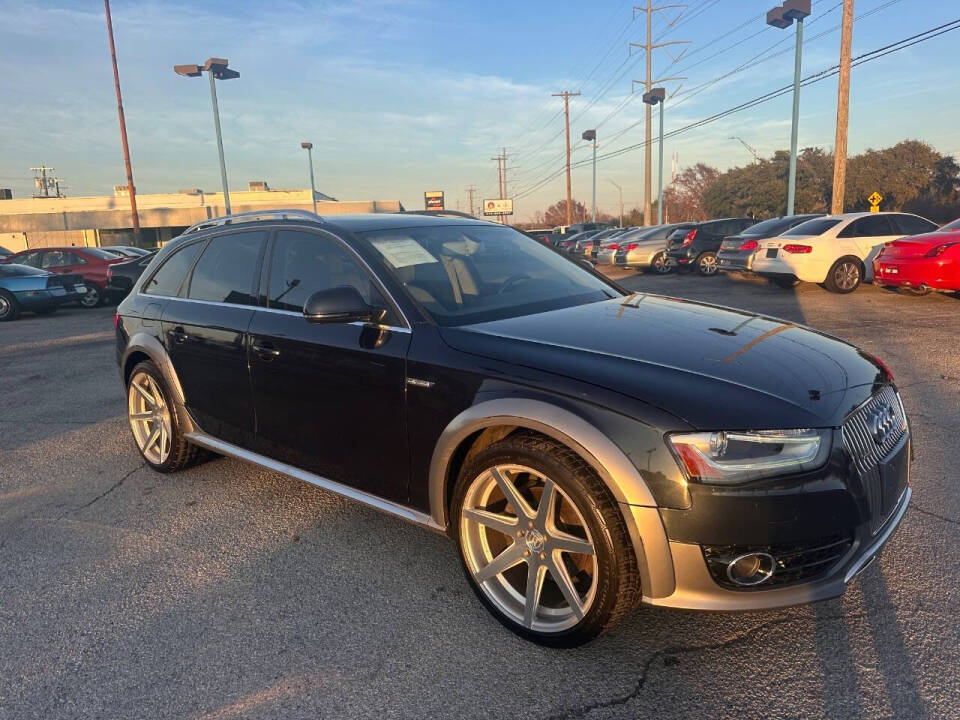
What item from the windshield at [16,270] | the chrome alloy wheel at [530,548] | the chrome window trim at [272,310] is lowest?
the chrome alloy wheel at [530,548]

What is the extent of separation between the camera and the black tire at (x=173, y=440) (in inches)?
166

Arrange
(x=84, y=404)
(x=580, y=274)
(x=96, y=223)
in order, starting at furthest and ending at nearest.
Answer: (x=96, y=223) < (x=84, y=404) < (x=580, y=274)

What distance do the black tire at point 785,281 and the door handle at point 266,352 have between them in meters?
11.5

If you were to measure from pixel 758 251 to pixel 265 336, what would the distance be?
1159 cm

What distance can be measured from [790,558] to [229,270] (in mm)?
3277

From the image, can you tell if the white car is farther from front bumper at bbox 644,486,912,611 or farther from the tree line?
the tree line

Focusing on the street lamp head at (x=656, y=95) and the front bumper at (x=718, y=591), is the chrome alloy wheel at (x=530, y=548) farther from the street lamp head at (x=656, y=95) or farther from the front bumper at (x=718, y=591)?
the street lamp head at (x=656, y=95)

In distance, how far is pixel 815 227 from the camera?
488 inches

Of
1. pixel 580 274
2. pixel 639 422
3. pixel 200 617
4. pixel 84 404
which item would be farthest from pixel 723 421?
pixel 84 404

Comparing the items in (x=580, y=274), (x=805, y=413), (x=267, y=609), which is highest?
(x=580, y=274)

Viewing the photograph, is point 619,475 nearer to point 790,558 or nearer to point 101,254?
point 790,558

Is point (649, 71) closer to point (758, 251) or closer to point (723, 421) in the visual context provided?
point (758, 251)

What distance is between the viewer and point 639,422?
2.20 meters

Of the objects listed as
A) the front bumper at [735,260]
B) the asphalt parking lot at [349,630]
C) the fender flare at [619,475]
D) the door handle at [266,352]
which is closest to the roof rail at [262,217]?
the door handle at [266,352]
